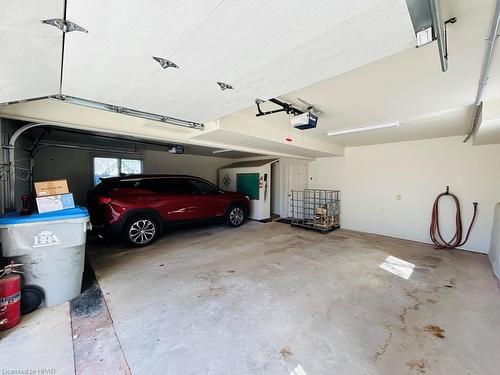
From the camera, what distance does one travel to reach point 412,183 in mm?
5066

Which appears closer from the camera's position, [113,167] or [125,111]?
[125,111]

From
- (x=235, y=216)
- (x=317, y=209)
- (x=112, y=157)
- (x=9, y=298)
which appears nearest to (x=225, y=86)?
(x=9, y=298)

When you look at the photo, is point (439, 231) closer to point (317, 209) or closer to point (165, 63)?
point (317, 209)

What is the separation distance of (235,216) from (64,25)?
212 inches

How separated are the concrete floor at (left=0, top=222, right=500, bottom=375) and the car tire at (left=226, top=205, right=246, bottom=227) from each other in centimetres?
197

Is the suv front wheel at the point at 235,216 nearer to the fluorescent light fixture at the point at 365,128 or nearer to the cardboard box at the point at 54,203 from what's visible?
the fluorescent light fixture at the point at 365,128

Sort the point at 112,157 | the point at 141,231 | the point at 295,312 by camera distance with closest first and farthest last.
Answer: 1. the point at 295,312
2. the point at 141,231
3. the point at 112,157

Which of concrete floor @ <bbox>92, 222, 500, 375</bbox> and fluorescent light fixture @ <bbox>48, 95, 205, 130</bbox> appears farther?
fluorescent light fixture @ <bbox>48, 95, 205, 130</bbox>

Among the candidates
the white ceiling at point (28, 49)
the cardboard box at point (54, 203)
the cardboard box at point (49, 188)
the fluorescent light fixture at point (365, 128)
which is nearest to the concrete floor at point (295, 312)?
the cardboard box at point (54, 203)

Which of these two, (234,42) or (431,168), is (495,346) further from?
(431,168)

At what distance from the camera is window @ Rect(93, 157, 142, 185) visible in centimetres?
582

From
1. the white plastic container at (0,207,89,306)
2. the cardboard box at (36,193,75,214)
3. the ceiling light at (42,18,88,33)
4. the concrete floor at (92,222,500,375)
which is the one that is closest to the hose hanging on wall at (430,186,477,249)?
the concrete floor at (92,222,500,375)

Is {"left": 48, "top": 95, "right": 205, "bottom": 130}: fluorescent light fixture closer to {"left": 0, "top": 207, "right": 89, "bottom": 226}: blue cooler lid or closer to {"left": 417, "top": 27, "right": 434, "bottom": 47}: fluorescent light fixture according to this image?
{"left": 0, "top": 207, "right": 89, "bottom": 226}: blue cooler lid

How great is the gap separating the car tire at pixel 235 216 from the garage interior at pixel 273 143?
1317 mm
